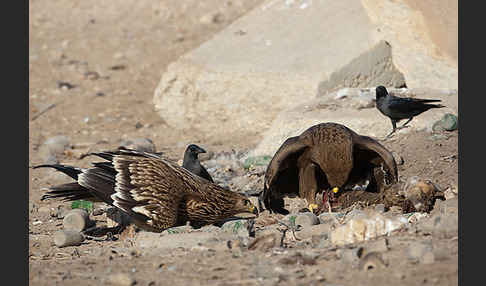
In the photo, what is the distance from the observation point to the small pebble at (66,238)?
6379mm

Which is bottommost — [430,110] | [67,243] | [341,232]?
[67,243]

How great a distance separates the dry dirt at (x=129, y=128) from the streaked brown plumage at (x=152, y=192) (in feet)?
1.05

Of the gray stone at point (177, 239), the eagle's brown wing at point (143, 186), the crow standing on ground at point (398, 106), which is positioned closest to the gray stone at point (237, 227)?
the gray stone at point (177, 239)

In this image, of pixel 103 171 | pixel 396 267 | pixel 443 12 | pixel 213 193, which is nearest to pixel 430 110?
pixel 443 12

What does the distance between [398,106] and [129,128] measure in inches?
185

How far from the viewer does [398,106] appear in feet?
26.5

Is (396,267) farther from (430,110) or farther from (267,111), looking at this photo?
(267,111)

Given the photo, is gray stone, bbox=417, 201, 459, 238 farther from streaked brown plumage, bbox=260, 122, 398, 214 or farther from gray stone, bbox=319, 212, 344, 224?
streaked brown plumage, bbox=260, 122, 398, 214

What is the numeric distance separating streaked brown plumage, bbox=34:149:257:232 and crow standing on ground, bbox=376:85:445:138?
1.94 meters

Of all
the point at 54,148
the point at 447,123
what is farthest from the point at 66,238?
the point at 54,148

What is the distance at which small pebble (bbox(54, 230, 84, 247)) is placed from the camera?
251 inches

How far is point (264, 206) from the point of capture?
7367 mm

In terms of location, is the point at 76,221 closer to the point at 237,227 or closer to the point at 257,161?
the point at 237,227

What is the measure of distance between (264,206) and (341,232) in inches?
82.5
